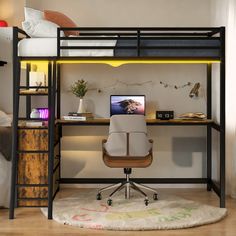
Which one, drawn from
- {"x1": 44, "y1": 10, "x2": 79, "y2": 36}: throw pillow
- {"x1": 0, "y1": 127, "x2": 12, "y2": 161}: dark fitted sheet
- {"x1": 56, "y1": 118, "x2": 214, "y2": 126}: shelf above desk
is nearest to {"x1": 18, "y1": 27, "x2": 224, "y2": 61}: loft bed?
{"x1": 44, "y1": 10, "x2": 79, "y2": 36}: throw pillow

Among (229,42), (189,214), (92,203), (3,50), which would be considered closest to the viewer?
(189,214)

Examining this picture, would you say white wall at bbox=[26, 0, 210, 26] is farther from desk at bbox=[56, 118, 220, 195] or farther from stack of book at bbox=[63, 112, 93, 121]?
desk at bbox=[56, 118, 220, 195]

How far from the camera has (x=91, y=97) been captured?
6.20 m

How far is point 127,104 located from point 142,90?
1.03 ft

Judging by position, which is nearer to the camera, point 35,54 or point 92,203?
point 35,54

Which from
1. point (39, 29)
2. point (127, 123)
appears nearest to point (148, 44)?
point (127, 123)

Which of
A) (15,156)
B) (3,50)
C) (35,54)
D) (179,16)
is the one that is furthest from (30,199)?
(179,16)

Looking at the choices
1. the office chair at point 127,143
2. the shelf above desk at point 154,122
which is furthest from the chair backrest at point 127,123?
the shelf above desk at point 154,122

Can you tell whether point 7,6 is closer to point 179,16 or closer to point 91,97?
point 91,97

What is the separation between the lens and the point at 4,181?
4.91 metres

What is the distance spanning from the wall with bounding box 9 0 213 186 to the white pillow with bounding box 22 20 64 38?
1.28 meters

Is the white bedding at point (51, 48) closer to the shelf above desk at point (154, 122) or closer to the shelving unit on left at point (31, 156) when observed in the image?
the shelving unit on left at point (31, 156)

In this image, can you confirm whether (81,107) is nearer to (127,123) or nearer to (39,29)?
(127,123)

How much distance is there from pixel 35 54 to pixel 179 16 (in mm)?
2160
